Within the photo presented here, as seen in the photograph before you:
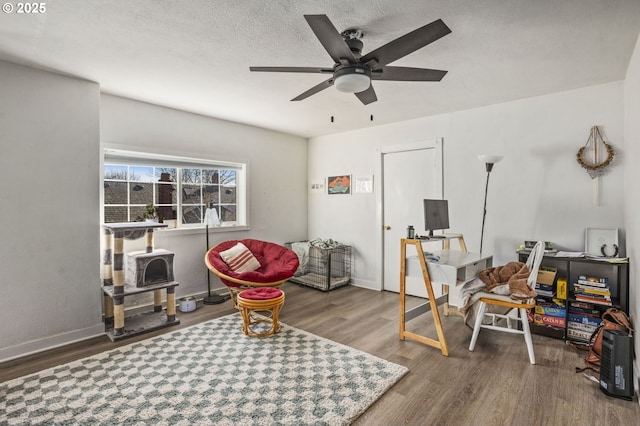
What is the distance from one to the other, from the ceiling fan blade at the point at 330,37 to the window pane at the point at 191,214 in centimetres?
311

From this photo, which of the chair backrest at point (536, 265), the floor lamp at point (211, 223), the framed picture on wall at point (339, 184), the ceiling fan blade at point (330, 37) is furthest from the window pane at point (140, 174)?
the chair backrest at point (536, 265)

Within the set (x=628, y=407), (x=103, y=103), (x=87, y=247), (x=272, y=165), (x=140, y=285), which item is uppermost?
(x=103, y=103)

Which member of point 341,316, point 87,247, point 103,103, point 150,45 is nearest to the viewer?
point 150,45

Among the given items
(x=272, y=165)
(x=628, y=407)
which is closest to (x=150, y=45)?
(x=272, y=165)

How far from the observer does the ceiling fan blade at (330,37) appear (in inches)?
62.3

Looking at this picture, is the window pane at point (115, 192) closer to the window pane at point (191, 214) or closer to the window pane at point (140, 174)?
the window pane at point (140, 174)

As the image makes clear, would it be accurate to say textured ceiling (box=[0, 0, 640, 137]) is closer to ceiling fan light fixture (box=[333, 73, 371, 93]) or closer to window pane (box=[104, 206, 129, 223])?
ceiling fan light fixture (box=[333, 73, 371, 93])

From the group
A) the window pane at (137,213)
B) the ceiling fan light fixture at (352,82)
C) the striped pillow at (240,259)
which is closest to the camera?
the ceiling fan light fixture at (352,82)

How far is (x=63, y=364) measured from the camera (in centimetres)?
259

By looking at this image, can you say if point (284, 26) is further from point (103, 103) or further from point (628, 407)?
point (628, 407)

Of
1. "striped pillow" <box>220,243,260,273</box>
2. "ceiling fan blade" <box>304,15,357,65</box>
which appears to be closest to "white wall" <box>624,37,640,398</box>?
"ceiling fan blade" <box>304,15,357,65</box>

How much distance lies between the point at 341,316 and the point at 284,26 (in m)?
2.93

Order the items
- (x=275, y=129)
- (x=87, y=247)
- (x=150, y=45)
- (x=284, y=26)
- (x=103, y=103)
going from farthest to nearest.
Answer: (x=275, y=129)
(x=103, y=103)
(x=87, y=247)
(x=150, y=45)
(x=284, y=26)

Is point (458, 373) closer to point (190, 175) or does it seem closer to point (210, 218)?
point (210, 218)
